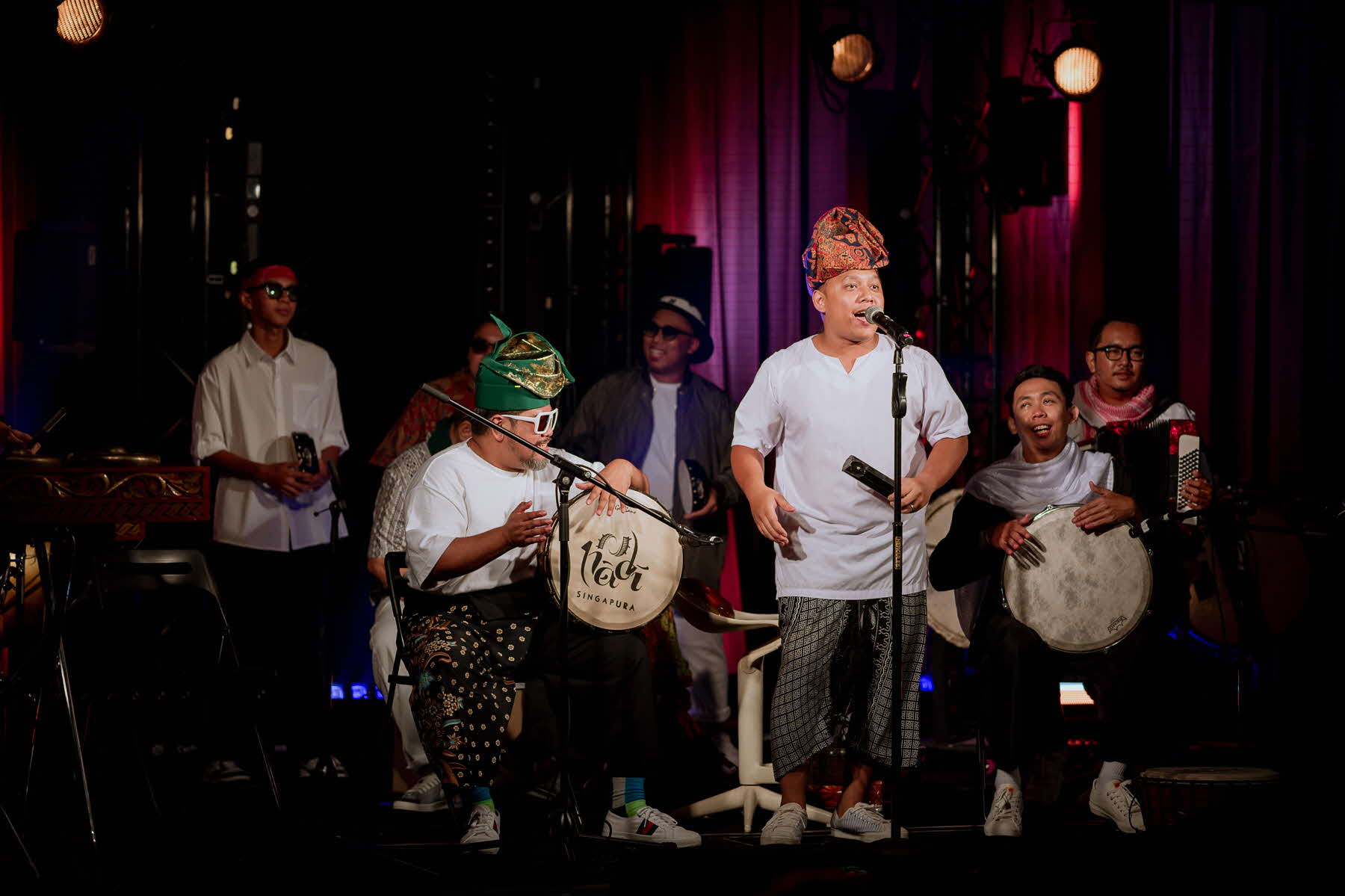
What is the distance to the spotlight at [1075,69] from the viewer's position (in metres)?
7.15

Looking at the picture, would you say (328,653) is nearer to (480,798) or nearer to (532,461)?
(480,798)

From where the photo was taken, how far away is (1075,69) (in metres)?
7.18

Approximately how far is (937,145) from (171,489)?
4517mm

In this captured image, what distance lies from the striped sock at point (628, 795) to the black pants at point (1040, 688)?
1.21 metres

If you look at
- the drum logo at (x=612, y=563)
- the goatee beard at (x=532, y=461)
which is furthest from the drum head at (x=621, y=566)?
the goatee beard at (x=532, y=461)

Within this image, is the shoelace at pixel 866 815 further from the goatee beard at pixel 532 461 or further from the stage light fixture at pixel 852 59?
the stage light fixture at pixel 852 59

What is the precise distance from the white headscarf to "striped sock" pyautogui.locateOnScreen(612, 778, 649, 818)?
1.61 m

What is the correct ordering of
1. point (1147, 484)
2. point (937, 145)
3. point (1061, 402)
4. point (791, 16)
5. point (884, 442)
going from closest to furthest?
point (884, 442) → point (1061, 402) → point (1147, 484) → point (937, 145) → point (791, 16)

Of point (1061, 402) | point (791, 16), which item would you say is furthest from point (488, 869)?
point (791, 16)

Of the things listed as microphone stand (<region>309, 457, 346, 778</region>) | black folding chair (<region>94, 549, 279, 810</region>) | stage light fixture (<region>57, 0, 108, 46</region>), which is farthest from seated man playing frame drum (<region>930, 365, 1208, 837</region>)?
stage light fixture (<region>57, 0, 108, 46</region>)

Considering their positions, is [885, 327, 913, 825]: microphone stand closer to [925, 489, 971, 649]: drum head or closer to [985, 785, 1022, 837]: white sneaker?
[985, 785, 1022, 837]: white sneaker

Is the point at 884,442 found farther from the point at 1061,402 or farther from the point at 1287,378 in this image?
the point at 1287,378

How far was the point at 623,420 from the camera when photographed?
620cm

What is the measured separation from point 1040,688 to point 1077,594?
35 cm
